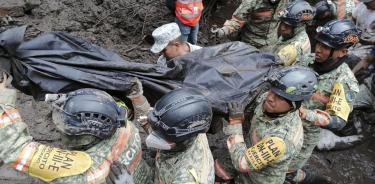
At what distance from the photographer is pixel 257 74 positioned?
3807 millimetres

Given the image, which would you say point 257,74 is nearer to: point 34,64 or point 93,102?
point 93,102

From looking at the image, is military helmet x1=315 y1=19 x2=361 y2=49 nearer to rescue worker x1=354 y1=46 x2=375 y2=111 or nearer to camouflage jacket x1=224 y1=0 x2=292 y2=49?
camouflage jacket x1=224 y1=0 x2=292 y2=49

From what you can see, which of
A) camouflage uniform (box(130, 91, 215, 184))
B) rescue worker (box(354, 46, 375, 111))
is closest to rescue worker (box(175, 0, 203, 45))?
rescue worker (box(354, 46, 375, 111))

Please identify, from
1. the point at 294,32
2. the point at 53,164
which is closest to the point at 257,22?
the point at 294,32

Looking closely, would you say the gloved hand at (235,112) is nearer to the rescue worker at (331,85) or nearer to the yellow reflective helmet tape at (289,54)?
the rescue worker at (331,85)

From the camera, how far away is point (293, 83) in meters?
3.54

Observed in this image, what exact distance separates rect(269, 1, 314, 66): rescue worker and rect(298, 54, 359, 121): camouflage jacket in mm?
501

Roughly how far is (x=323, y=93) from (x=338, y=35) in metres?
0.64

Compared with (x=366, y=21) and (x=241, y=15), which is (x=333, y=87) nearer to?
(x=241, y=15)

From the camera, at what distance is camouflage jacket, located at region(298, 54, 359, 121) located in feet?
14.2

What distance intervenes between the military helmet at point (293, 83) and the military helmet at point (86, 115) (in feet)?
4.81

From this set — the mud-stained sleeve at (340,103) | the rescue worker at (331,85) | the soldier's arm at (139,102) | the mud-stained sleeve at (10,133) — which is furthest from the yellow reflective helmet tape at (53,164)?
the mud-stained sleeve at (340,103)

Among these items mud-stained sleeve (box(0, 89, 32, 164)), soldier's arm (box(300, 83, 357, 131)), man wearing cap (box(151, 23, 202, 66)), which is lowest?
soldier's arm (box(300, 83, 357, 131))

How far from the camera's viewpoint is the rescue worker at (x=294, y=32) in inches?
189
